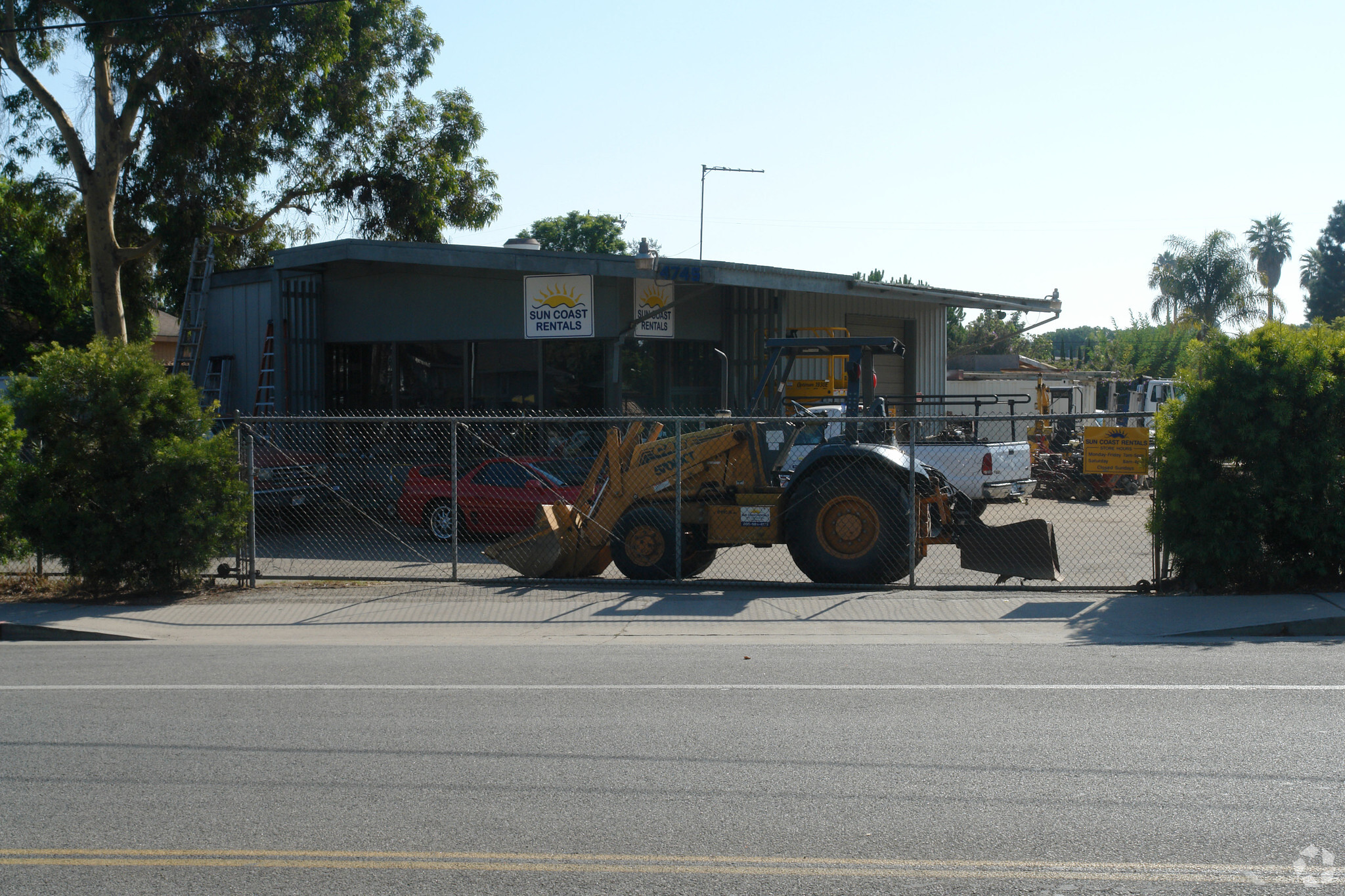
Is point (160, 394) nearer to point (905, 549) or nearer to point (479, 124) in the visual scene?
point (905, 549)

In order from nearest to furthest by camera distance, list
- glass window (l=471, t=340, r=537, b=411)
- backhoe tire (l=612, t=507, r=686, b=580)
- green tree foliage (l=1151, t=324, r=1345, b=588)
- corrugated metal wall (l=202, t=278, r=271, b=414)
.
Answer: green tree foliage (l=1151, t=324, r=1345, b=588) → backhoe tire (l=612, t=507, r=686, b=580) → glass window (l=471, t=340, r=537, b=411) → corrugated metal wall (l=202, t=278, r=271, b=414)

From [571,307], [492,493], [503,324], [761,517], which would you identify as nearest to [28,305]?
[503,324]

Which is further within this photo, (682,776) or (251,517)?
(251,517)

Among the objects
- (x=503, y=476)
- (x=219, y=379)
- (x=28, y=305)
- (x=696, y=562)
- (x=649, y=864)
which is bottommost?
(x=649, y=864)

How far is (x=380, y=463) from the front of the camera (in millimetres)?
17016

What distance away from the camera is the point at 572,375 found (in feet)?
65.4

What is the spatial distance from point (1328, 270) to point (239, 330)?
89.0 m

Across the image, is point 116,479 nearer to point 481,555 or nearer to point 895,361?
point 481,555

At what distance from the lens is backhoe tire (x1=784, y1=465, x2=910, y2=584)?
1117 centimetres

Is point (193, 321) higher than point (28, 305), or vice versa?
point (28, 305)

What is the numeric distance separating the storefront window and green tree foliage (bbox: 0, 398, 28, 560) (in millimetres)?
9745

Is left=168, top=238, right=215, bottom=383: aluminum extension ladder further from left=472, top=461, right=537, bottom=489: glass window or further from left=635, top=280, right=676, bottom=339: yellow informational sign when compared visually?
left=472, top=461, right=537, bottom=489: glass window

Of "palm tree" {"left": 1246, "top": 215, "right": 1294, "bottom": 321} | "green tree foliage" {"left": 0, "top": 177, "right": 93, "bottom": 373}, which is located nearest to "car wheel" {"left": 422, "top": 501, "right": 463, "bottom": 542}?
"green tree foliage" {"left": 0, "top": 177, "right": 93, "bottom": 373}

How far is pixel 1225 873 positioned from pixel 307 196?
26768 millimetres
